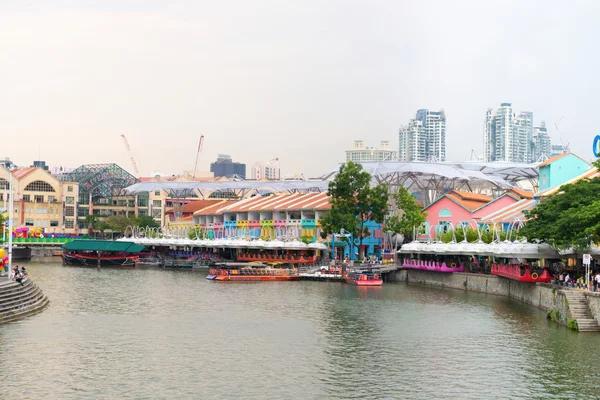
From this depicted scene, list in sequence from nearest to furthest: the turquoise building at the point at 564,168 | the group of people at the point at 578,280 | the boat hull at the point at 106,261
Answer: the group of people at the point at 578,280 → the turquoise building at the point at 564,168 → the boat hull at the point at 106,261

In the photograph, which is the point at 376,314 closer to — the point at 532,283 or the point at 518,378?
the point at 532,283

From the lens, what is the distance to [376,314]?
59906 millimetres

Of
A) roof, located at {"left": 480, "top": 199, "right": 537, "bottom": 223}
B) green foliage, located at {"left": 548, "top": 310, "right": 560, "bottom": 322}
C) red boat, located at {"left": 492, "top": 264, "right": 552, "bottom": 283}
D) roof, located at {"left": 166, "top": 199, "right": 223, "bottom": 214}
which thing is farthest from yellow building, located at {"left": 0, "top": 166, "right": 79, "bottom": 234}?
green foliage, located at {"left": 548, "top": 310, "right": 560, "bottom": 322}

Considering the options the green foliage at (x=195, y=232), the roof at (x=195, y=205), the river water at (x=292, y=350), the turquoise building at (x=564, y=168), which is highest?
the turquoise building at (x=564, y=168)

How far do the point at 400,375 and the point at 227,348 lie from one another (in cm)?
1039

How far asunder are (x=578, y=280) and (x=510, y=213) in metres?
35.2

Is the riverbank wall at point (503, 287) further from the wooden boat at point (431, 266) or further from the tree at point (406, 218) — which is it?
the tree at point (406, 218)

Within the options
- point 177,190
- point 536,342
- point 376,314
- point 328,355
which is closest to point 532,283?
point 376,314

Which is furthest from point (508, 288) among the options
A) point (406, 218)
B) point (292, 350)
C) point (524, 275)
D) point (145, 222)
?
point (145, 222)

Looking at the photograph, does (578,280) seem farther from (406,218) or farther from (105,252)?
(105,252)

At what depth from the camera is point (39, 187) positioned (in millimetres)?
164625

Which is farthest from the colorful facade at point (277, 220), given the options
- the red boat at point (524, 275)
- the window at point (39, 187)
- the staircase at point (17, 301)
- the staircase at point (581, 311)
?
the staircase at point (581, 311)

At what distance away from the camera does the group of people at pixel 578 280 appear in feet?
168

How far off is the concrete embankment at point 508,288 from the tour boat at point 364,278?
5.77 meters
